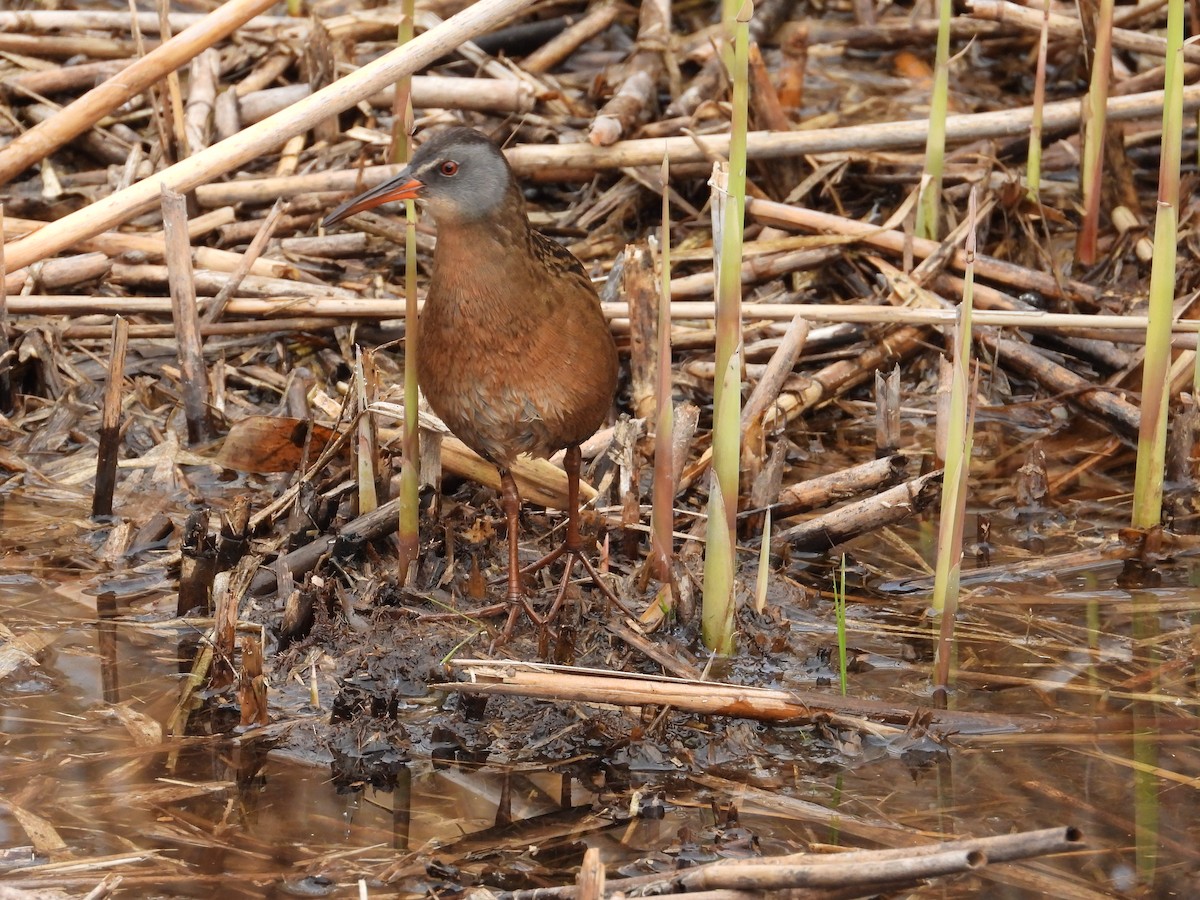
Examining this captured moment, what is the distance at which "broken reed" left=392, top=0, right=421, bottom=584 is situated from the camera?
378 cm

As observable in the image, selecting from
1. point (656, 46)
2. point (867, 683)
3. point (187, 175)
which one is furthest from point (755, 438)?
point (656, 46)

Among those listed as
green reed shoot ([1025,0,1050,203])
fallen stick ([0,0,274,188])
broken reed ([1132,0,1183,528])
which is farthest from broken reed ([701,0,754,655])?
green reed shoot ([1025,0,1050,203])

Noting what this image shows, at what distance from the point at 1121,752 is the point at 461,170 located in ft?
7.31

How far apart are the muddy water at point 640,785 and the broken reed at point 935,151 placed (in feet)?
7.26

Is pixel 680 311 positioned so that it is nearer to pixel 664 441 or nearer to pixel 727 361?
pixel 664 441

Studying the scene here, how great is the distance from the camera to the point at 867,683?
153 inches

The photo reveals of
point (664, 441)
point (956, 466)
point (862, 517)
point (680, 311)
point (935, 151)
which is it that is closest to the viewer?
point (956, 466)

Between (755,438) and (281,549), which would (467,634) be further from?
(755,438)

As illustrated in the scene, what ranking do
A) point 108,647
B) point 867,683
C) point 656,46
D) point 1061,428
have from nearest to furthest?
point 867,683 → point 108,647 → point 1061,428 → point 656,46

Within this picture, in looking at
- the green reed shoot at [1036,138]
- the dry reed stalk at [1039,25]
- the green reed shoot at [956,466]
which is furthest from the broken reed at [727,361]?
the dry reed stalk at [1039,25]

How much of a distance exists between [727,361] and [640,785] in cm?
101

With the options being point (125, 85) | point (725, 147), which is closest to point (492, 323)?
point (125, 85)

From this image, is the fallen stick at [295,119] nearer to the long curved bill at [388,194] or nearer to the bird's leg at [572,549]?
the long curved bill at [388,194]

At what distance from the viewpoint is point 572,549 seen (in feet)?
13.9
